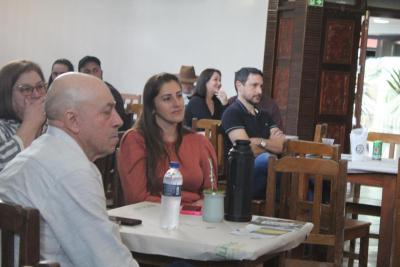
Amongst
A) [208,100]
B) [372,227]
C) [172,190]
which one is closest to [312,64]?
[208,100]

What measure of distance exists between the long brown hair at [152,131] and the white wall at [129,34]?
5.32 meters

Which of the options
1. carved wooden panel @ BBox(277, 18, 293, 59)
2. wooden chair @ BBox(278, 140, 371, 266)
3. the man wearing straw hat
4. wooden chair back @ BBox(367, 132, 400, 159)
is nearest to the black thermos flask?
wooden chair @ BBox(278, 140, 371, 266)

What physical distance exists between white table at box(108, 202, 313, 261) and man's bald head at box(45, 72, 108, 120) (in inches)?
20.5

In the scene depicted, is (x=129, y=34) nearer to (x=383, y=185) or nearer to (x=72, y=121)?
(x=383, y=185)

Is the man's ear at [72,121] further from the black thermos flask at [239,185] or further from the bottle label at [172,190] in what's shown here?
the black thermos flask at [239,185]

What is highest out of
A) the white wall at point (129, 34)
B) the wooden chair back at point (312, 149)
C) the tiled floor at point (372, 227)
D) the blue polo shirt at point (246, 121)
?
the white wall at point (129, 34)

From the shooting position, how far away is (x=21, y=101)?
283 cm

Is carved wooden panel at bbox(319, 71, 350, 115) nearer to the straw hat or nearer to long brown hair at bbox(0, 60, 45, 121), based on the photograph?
the straw hat

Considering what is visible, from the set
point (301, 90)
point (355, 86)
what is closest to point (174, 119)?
point (301, 90)

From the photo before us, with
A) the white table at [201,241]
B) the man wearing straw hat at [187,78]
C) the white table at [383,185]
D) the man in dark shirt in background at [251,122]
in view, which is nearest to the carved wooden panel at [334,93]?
the man wearing straw hat at [187,78]

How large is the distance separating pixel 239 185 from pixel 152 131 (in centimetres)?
72

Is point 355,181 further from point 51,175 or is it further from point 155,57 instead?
point 155,57

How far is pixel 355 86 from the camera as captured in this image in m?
8.18

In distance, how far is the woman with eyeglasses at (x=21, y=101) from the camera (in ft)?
9.02
